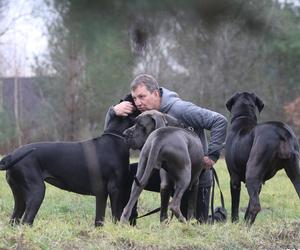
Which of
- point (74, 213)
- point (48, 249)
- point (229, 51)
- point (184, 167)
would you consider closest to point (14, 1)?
point (229, 51)

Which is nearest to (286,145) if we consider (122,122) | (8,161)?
(122,122)

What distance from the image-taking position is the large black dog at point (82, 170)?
21.0ft

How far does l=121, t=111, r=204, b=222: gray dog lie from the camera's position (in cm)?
597

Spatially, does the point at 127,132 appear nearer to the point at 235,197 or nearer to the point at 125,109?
A: the point at 125,109

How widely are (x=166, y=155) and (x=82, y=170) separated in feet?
3.97

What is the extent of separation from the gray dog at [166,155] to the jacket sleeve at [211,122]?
35 cm

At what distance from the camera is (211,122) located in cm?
679

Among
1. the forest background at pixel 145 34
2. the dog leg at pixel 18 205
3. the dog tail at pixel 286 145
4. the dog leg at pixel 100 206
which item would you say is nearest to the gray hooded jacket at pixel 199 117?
the dog tail at pixel 286 145

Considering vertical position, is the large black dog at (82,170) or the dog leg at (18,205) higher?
the large black dog at (82,170)

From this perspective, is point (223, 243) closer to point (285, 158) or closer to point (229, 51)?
point (285, 158)

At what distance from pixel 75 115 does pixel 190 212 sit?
139 inches

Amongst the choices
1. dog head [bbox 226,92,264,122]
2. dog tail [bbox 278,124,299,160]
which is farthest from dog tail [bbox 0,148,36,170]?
dog tail [bbox 278,124,299,160]

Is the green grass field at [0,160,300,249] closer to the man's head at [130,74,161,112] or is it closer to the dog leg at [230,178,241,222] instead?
the dog leg at [230,178,241,222]

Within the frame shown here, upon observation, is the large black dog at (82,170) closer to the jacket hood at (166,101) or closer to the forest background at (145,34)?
the jacket hood at (166,101)
